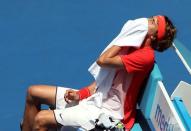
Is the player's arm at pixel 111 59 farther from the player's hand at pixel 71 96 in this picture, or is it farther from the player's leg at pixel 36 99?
the player's leg at pixel 36 99

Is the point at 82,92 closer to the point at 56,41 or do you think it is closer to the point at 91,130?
the point at 91,130

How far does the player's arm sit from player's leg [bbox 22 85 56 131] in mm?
485

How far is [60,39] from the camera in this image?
537cm

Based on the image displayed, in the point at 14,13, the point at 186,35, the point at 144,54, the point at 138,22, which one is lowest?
the point at 144,54

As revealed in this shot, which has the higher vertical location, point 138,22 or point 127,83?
point 138,22

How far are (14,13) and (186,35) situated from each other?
1.68m

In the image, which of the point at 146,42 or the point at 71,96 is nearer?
the point at 146,42

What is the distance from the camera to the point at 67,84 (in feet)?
15.8

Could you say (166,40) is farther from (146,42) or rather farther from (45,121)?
(45,121)

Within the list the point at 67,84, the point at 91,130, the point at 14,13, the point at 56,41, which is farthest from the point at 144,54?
the point at 14,13

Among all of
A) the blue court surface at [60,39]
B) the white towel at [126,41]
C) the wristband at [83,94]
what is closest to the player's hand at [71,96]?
the wristband at [83,94]

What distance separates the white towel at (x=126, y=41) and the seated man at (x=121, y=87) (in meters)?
0.02

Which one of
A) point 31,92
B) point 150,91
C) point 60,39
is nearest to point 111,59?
point 150,91

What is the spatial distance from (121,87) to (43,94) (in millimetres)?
568
